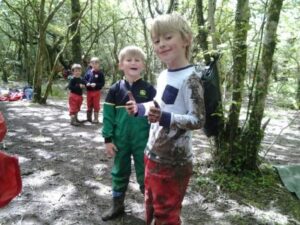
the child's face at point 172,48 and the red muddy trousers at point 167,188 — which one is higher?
the child's face at point 172,48

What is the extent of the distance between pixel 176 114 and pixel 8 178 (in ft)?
3.44

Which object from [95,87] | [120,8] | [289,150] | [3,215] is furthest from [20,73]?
[3,215]

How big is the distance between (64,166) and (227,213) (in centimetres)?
245

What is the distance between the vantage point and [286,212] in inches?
161

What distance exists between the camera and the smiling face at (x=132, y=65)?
10.8 ft

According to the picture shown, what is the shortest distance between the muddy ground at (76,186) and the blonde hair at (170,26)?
202 cm

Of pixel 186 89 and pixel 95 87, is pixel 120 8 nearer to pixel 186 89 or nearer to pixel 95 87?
pixel 95 87

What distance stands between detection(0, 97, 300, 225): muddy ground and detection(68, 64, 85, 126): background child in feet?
2.32

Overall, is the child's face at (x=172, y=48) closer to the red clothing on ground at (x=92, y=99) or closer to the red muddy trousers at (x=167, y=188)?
the red muddy trousers at (x=167, y=188)

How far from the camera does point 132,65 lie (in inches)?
130

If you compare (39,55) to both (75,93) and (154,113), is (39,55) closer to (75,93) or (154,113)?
(75,93)

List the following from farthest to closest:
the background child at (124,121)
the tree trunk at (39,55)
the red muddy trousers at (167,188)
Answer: the tree trunk at (39,55), the background child at (124,121), the red muddy trousers at (167,188)

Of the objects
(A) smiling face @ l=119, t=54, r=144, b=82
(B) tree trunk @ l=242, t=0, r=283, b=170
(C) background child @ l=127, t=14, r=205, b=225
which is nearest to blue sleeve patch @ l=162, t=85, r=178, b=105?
(C) background child @ l=127, t=14, r=205, b=225

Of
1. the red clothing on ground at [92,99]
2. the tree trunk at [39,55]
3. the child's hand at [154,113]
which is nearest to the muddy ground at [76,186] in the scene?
the red clothing on ground at [92,99]
